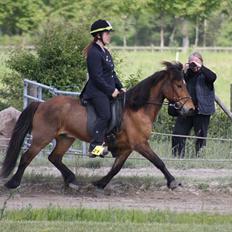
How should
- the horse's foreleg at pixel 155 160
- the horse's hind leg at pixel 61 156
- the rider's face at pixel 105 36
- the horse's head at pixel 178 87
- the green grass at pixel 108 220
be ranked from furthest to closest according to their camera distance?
the horse's hind leg at pixel 61 156
the horse's head at pixel 178 87
the horse's foreleg at pixel 155 160
the rider's face at pixel 105 36
the green grass at pixel 108 220

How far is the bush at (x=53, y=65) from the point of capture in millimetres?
18109

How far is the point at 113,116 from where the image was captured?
1190cm

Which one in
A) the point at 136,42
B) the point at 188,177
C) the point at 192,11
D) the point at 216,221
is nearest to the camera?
the point at 216,221

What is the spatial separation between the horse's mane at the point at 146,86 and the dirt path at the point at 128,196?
1.26 m

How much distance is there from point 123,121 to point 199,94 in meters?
3.19

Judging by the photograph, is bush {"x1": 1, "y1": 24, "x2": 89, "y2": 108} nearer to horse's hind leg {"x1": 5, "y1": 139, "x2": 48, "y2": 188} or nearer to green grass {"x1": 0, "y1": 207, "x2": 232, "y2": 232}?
horse's hind leg {"x1": 5, "y1": 139, "x2": 48, "y2": 188}

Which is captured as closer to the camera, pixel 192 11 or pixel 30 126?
pixel 30 126

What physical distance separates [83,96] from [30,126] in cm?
93

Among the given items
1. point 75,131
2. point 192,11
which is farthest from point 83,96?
point 192,11

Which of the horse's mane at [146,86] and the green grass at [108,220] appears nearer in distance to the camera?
the green grass at [108,220]

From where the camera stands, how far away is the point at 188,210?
35.4 ft

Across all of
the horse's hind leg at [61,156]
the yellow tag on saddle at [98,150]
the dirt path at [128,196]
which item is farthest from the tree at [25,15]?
the yellow tag on saddle at [98,150]

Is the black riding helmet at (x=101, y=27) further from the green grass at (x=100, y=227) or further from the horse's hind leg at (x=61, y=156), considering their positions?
the green grass at (x=100, y=227)

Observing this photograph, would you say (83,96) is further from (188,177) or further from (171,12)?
(171,12)
